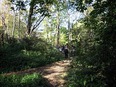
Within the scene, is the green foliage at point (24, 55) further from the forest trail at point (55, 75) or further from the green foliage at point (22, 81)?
the green foliage at point (22, 81)

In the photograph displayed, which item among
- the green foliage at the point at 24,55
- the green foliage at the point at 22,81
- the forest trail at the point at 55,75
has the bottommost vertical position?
the forest trail at the point at 55,75

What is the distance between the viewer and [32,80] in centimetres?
1270

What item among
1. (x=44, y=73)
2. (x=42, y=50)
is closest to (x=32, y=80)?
(x=44, y=73)

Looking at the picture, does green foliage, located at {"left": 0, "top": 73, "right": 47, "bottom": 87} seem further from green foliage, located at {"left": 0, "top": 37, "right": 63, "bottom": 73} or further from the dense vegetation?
green foliage, located at {"left": 0, "top": 37, "right": 63, "bottom": 73}

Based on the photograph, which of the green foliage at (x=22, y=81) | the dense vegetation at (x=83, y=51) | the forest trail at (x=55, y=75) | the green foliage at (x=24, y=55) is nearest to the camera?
the dense vegetation at (x=83, y=51)

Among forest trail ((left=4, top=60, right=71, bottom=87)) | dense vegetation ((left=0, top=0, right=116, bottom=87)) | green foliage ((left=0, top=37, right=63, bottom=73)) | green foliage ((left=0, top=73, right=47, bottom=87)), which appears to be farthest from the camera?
green foliage ((left=0, top=37, right=63, bottom=73))

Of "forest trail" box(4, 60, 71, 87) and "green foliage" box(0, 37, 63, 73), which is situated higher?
"green foliage" box(0, 37, 63, 73)

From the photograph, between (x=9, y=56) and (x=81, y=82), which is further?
(x=9, y=56)

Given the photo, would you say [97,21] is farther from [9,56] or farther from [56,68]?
[9,56]

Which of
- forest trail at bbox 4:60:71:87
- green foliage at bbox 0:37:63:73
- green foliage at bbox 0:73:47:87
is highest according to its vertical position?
green foliage at bbox 0:37:63:73

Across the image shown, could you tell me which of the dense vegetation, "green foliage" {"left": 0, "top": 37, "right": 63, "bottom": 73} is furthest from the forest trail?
"green foliage" {"left": 0, "top": 37, "right": 63, "bottom": 73}

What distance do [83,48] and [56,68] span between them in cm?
485

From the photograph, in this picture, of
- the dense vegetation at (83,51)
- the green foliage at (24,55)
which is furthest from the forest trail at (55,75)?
the green foliage at (24,55)

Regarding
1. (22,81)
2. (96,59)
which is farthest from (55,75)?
(96,59)
